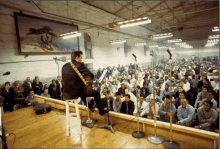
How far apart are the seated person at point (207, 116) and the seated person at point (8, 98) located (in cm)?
623

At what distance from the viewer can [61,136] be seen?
243 centimetres

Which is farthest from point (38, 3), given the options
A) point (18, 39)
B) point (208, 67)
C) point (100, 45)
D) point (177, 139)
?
point (208, 67)

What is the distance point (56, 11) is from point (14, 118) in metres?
6.00

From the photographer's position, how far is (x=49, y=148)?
212cm

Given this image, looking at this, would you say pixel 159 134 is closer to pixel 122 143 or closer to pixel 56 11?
pixel 122 143

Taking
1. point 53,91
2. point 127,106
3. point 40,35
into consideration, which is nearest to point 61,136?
point 127,106

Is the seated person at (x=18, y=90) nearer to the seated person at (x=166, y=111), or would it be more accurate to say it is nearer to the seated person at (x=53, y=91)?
the seated person at (x=53, y=91)

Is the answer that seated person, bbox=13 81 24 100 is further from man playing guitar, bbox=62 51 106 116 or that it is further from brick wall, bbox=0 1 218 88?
man playing guitar, bbox=62 51 106 116

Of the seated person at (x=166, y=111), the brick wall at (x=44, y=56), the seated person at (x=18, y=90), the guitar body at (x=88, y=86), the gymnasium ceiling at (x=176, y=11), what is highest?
the gymnasium ceiling at (x=176, y=11)

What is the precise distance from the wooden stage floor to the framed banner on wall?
13.2ft

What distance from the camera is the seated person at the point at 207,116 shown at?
2.98 meters

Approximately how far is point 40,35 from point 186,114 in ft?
22.9

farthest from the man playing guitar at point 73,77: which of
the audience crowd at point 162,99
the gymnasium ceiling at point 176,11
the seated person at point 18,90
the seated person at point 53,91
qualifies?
the gymnasium ceiling at point 176,11

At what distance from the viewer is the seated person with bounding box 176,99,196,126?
3.16 meters
